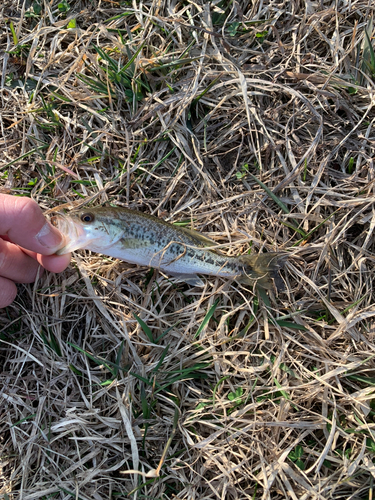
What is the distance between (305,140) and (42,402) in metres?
3.68

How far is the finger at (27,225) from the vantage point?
10.0ft

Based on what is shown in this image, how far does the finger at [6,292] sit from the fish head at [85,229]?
77cm

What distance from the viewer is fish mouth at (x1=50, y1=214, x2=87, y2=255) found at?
322cm

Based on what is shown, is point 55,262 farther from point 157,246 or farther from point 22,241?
point 157,246

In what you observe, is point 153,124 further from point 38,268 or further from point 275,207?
point 38,268

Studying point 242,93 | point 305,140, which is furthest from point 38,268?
point 305,140

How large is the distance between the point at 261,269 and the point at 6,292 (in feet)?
8.08

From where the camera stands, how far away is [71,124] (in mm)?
4008

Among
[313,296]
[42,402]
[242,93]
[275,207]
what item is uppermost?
[242,93]

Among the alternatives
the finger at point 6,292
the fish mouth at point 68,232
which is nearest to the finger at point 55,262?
the fish mouth at point 68,232

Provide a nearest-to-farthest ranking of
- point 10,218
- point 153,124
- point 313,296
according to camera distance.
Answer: point 10,218
point 313,296
point 153,124

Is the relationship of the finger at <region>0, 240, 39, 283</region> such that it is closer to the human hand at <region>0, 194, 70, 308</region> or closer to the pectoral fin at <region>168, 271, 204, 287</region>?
the human hand at <region>0, 194, 70, 308</region>

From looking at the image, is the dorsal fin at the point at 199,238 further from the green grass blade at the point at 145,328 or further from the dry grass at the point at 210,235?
the green grass blade at the point at 145,328

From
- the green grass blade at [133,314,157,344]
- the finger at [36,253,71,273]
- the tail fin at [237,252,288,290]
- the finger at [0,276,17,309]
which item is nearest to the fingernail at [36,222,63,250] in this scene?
the finger at [36,253,71,273]
